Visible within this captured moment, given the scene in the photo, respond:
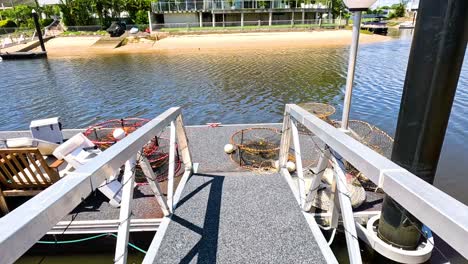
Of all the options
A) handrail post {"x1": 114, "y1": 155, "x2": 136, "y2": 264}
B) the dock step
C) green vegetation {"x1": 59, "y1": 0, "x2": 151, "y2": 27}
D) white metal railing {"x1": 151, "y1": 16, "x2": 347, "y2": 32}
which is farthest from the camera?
green vegetation {"x1": 59, "y1": 0, "x2": 151, "y2": 27}

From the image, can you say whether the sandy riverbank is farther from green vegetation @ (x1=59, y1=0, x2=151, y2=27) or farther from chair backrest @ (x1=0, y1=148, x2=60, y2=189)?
chair backrest @ (x1=0, y1=148, x2=60, y2=189)

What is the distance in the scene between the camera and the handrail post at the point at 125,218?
2219 millimetres

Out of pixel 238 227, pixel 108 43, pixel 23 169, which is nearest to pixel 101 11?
pixel 108 43

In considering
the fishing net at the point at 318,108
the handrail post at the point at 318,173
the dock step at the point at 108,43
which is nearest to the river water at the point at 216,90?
the fishing net at the point at 318,108

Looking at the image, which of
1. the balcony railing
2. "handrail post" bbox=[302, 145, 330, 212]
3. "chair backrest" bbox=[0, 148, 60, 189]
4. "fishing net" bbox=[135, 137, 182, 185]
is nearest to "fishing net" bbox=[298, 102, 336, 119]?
"fishing net" bbox=[135, 137, 182, 185]

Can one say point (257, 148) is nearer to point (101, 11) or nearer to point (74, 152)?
point (74, 152)

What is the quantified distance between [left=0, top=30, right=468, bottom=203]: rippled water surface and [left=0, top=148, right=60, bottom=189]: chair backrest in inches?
334

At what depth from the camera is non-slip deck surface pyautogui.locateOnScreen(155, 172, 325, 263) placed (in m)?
2.95

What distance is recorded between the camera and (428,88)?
9.81 ft

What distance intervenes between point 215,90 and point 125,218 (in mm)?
15986

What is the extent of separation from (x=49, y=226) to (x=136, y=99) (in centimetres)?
1632

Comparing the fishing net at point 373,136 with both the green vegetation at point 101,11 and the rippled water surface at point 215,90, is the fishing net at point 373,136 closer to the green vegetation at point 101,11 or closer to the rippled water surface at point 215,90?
the rippled water surface at point 215,90

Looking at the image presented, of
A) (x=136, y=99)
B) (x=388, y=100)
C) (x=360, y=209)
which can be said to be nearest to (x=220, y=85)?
(x=136, y=99)

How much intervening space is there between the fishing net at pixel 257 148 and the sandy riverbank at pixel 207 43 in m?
30.7
